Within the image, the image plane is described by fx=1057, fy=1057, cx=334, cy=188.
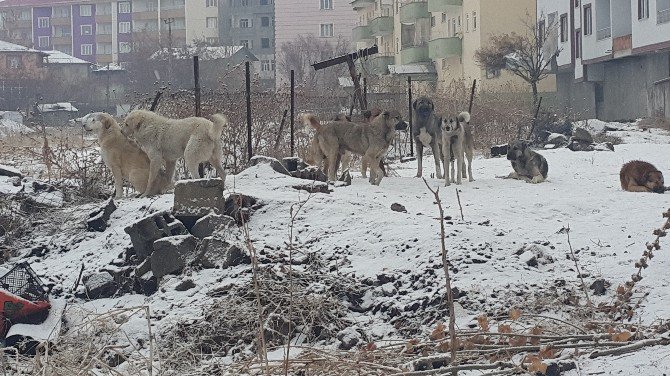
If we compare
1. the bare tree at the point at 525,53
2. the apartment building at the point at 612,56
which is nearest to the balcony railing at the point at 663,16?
the apartment building at the point at 612,56

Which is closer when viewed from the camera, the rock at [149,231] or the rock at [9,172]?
the rock at [149,231]

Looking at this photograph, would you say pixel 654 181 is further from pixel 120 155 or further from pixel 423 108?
pixel 120 155

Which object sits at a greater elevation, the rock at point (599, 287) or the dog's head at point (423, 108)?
the dog's head at point (423, 108)

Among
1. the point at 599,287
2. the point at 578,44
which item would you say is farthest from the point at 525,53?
the point at 599,287

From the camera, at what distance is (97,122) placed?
45.1ft

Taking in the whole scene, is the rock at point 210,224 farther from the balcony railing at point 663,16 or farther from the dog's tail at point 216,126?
the balcony railing at point 663,16

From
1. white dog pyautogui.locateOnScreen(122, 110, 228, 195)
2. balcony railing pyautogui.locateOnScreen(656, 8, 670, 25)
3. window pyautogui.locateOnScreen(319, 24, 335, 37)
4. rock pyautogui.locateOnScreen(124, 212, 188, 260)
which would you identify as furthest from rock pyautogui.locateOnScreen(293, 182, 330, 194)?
window pyautogui.locateOnScreen(319, 24, 335, 37)

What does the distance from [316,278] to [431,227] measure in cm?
134

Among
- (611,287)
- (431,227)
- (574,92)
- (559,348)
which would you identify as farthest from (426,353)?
(574,92)

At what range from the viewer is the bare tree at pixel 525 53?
4397 cm

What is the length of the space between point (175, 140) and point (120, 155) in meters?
0.85

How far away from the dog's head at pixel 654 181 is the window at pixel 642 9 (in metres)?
25.8

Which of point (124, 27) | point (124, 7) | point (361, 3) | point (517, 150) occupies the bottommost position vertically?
point (517, 150)

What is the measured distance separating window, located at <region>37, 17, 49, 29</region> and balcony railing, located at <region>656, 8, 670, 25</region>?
111704 mm
